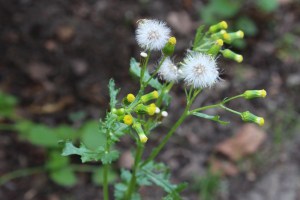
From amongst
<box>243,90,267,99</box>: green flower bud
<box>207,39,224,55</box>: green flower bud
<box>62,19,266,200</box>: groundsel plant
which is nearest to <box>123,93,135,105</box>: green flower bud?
<box>62,19,266,200</box>: groundsel plant

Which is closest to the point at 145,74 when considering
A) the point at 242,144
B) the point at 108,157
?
the point at 108,157

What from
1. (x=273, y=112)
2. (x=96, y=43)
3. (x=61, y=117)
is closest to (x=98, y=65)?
(x=96, y=43)

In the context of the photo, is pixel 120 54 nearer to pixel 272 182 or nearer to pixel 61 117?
pixel 61 117

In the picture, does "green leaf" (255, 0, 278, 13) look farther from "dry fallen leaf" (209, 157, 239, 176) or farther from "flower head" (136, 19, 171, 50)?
"flower head" (136, 19, 171, 50)

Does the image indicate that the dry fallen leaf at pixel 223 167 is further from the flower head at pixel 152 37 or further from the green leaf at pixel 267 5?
the flower head at pixel 152 37

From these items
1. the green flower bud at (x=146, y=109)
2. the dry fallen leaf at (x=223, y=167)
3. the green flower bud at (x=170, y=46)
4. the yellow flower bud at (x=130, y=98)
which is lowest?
the green flower bud at (x=146, y=109)

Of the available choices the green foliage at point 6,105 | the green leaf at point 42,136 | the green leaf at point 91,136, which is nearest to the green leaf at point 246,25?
the green leaf at point 91,136

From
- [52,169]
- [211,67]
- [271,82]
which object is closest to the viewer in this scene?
[211,67]

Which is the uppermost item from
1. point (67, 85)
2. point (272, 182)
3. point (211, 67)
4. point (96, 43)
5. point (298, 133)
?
point (96, 43)
